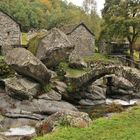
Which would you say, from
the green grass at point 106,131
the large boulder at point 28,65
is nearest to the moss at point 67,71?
the large boulder at point 28,65

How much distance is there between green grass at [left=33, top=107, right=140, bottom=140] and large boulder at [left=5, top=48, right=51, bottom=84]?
18.4 metres

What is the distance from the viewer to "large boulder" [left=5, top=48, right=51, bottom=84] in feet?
124

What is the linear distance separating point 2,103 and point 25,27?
252 ft

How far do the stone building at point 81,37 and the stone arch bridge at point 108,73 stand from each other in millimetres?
25669

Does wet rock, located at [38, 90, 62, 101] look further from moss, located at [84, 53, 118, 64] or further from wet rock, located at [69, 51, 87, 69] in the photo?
moss, located at [84, 53, 118, 64]

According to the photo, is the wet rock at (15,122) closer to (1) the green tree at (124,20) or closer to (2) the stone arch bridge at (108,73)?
(2) the stone arch bridge at (108,73)

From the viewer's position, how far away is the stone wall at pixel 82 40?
228 ft

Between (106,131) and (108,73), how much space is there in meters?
22.0

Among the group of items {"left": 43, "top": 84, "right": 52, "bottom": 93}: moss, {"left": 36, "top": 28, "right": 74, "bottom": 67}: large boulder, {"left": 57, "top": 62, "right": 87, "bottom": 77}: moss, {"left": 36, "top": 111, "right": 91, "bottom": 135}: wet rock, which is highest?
{"left": 36, "top": 28, "right": 74, "bottom": 67}: large boulder

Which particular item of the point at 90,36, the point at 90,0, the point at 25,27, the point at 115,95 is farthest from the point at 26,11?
the point at 115,95

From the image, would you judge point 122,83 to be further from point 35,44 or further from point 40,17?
point 40,17

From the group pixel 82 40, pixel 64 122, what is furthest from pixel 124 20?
pixel 64 122

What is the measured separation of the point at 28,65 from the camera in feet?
124

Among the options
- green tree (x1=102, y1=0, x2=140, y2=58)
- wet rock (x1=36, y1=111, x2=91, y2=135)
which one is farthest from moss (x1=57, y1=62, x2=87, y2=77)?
green tree (x1=102, y1=0, x2=140, y2=58)
